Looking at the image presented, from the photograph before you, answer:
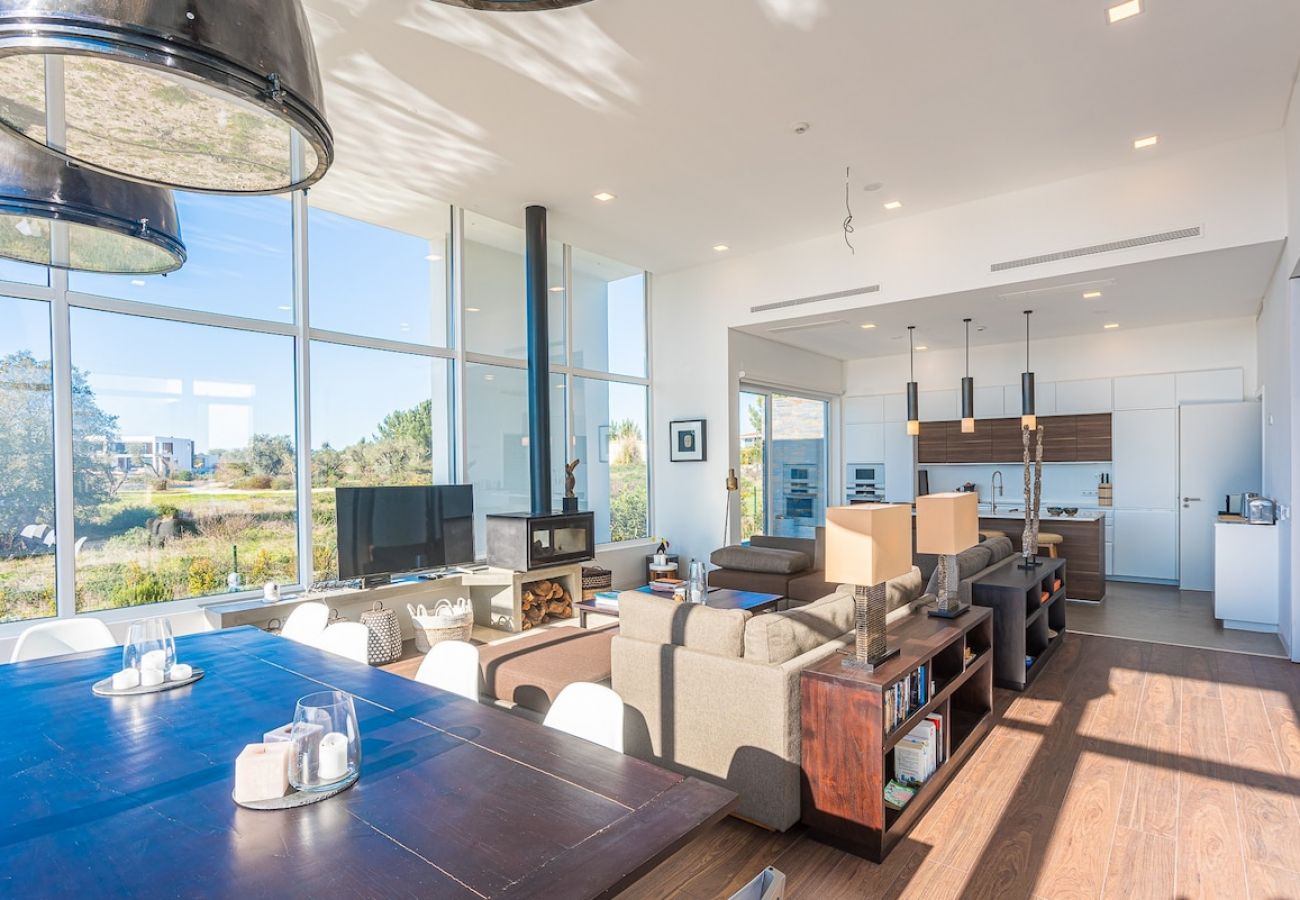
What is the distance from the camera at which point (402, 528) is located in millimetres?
5289

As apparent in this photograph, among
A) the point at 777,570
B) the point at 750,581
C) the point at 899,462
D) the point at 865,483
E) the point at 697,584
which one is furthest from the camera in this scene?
the point at 865,483

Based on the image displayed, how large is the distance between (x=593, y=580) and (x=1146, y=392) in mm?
6706

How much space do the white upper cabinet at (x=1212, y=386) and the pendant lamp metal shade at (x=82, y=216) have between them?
9.22 metres

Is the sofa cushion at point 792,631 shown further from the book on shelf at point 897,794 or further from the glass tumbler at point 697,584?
the glass tumbler at point 697,584

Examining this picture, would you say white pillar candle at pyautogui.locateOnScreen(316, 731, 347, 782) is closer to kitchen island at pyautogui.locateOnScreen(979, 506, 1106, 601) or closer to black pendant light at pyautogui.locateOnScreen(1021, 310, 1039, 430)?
black pendant light at pyautogui.locateOnScreen(1021, 310, 1039, 430)

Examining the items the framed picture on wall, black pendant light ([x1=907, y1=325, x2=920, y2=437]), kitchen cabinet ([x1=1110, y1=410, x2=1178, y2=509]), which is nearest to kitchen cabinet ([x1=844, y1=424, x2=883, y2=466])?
black pendant light ([x1=907, y1=325, x2=920, y2=437])

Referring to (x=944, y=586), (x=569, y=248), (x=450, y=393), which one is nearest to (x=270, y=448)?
(x=450, y=393)

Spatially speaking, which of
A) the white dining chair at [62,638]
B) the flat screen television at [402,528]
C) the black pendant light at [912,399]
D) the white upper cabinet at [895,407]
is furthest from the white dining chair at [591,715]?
the white upper cabinet at [895,407]

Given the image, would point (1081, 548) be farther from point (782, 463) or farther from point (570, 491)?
point (570, 491)

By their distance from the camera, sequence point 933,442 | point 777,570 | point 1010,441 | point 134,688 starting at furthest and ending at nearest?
point 933,442, point 1010,441, point 777,570, point 134,688

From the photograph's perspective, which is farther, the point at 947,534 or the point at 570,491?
the point at 570,491

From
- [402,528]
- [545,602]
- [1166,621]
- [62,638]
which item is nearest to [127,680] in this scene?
[62,638]

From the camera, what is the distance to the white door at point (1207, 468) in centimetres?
689

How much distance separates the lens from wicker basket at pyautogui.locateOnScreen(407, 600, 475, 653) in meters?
5.09
